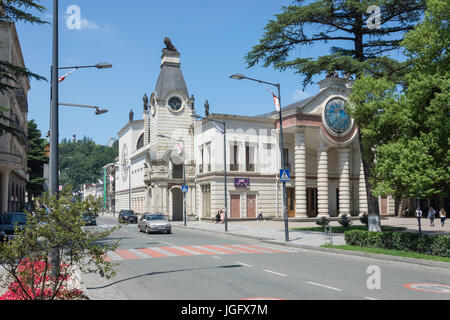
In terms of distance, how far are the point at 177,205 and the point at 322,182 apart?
64.7 ft

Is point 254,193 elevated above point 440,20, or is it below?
below

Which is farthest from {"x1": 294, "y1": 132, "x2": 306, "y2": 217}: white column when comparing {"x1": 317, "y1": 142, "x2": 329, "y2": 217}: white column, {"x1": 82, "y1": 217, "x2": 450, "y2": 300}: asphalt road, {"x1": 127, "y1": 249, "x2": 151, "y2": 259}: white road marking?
{"x1": 127, "y1": 249, "x2": 151, "y2": 259}: white road marking

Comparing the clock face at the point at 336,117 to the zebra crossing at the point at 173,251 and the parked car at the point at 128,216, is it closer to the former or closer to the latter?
the parked car at the point at 128,216

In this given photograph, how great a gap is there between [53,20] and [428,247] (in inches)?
574

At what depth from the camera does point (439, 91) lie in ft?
49.0

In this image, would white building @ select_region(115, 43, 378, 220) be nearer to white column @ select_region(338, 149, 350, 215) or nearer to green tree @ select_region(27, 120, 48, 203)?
white column @ select_region(338, 149, 350, 215)

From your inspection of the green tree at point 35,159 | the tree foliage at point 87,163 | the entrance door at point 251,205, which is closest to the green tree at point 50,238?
the entrance door at point 251,205

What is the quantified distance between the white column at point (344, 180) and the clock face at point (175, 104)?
19.8 metres

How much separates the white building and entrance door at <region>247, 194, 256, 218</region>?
0.35ft

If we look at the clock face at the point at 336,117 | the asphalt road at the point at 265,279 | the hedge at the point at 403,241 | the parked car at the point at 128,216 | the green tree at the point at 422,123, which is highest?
the clock face at the point at 336,117

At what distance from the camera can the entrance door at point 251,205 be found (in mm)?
46125

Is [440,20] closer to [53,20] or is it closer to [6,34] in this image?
[53,20]

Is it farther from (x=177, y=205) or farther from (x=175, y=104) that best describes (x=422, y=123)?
(x=177, y=205)
